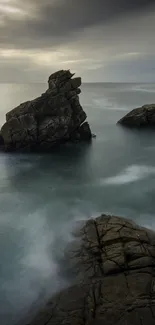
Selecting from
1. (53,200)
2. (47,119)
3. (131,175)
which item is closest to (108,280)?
(53,200)

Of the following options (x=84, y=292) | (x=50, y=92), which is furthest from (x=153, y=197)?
(x=50, y=92)

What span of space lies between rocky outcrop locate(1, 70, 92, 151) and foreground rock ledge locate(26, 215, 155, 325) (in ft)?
114

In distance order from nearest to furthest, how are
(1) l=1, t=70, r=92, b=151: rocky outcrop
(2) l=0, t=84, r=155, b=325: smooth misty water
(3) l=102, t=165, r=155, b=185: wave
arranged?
(2) l=0, t=84, r=155, b=325: smooth misty water
(3) l=102, t=165, r=155, b=185: wave
(1) l=1, t=70, r=92, b=151: rocky outcrop

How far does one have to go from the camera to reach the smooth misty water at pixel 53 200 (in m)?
22.8

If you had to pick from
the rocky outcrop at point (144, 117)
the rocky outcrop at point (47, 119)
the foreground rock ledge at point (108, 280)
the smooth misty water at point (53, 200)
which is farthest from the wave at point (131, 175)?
the rocky outcrop at point (144, 117)

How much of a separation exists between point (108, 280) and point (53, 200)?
1743 cm

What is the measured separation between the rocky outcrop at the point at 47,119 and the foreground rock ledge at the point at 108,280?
34.7m

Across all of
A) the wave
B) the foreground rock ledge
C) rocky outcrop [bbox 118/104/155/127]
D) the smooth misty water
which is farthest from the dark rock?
the foreground rock ledge

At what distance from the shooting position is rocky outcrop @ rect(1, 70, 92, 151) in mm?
57344

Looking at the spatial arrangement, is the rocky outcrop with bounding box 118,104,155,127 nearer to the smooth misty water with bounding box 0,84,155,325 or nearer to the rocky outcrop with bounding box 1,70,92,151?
the smooth misty water with bounding box 0,84,155,325

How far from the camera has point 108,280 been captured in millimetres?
20406

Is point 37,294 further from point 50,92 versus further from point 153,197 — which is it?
point 50,92

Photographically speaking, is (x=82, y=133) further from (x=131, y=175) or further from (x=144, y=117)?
(x=131, y=175)

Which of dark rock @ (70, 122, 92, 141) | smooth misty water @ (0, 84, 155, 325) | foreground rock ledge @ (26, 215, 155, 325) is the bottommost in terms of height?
foreground rock ledge @ (26, 215, 155, 325)
